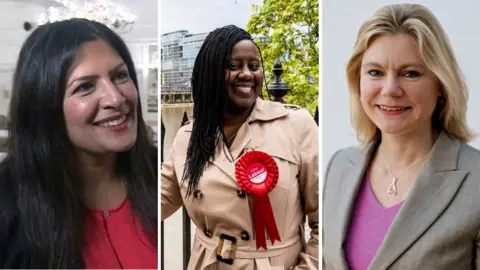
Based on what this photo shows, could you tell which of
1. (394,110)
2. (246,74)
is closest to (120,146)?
(246,74)

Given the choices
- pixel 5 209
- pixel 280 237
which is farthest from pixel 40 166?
pixel 280 237

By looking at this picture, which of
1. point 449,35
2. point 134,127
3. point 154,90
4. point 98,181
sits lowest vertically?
point 98,181

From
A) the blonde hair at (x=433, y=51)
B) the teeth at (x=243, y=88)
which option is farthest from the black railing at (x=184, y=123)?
the blonde hair at (x=433, y=51)

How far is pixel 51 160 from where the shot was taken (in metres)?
2.05

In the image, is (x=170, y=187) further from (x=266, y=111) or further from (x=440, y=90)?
(x=440, y=90)

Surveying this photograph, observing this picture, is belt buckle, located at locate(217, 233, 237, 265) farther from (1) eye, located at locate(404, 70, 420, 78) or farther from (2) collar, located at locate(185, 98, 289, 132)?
(1) eye, located at locate(404, 70, 420, 78)

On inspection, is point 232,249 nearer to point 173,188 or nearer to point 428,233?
point 173,188

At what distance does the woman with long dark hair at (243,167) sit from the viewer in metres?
1.91

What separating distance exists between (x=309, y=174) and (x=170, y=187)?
0.62 metres

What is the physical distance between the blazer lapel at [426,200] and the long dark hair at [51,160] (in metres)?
1.02

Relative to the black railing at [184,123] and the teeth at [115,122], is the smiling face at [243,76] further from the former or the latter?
the teeth at [115,122]

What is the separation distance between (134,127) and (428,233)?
50.9 inches

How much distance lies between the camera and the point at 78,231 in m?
2.07

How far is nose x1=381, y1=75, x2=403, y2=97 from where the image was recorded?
1.81 m
